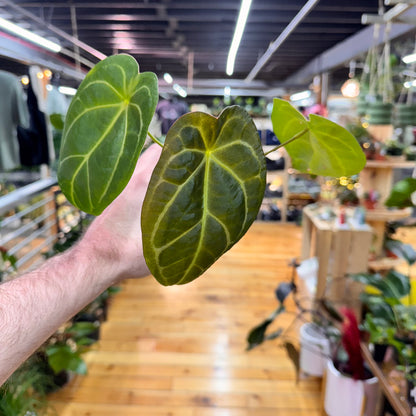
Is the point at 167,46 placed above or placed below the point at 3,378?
above

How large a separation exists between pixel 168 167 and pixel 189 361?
288cm

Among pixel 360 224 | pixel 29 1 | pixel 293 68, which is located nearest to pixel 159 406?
pixel 360 224

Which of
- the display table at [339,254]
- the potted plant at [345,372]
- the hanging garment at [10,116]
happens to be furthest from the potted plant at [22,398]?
the display table at [339,254]

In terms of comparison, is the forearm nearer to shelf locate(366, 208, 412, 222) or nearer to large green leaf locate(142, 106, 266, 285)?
large green leaf locate(142, 106, 266, 285)

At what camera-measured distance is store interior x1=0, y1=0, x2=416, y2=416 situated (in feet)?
5.51

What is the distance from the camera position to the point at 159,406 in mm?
2547

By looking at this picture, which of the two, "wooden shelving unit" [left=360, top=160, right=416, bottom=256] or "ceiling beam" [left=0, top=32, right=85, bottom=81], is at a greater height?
"ceiling beam" [left=0, top=32, right=85, bottom=81]

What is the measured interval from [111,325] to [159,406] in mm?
1156

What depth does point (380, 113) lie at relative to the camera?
282 centimetres

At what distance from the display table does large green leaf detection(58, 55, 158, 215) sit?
256 centimetres

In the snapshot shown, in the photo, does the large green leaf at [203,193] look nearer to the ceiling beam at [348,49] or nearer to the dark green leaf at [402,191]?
the dark green leaf at [402,191]

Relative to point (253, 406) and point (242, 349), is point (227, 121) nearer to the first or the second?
point (253, 406)

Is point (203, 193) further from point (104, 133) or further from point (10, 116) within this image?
point (10, 116)

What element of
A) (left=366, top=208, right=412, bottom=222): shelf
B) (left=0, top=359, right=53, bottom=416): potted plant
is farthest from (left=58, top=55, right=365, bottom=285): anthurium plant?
(left=366, top=208, right=412, bottom=222): shelf
